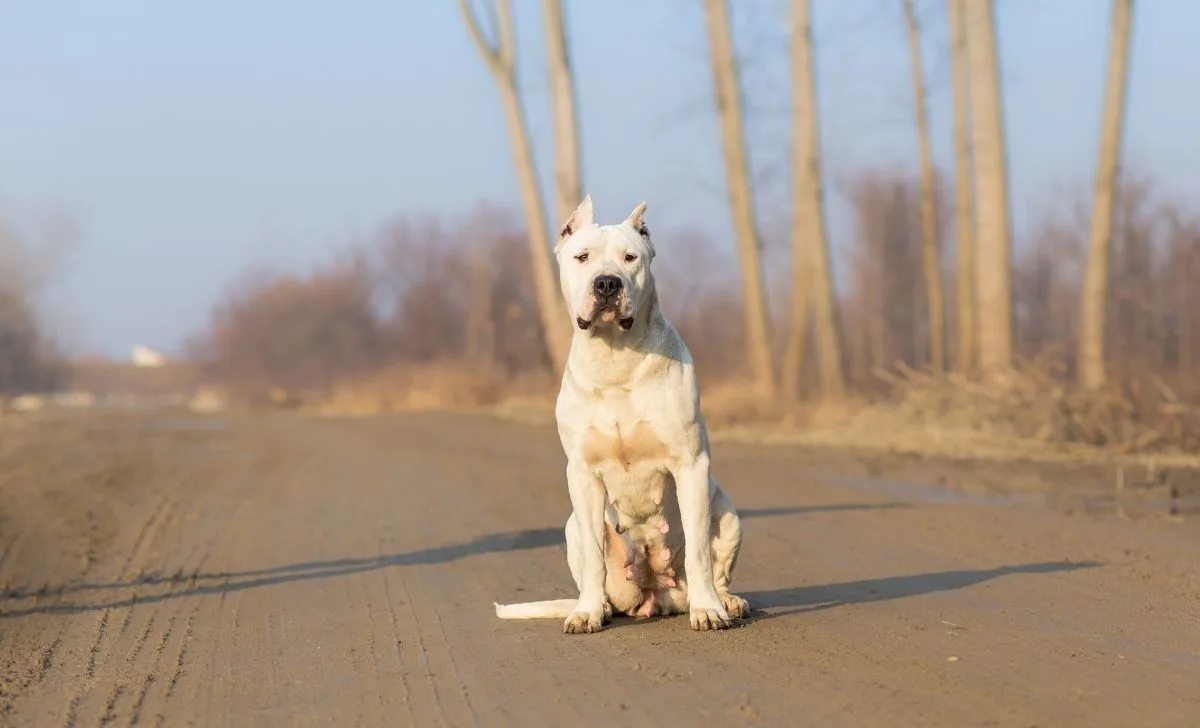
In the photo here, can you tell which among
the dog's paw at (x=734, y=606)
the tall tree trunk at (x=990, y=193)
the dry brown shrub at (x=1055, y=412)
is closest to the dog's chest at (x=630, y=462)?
the dog's paw at (x=734, y=606)

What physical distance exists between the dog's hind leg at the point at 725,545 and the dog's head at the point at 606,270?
3.26 ft

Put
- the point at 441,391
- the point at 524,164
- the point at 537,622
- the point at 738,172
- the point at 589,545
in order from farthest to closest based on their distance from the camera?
the point at 441,391
the point at 524,164
the point at 738,172
the point at 537,622
the point at 589,545

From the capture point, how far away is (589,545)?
6512mm

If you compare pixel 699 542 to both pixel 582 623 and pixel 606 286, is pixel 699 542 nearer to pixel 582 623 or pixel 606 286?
pixel 582 623

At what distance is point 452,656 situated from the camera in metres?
6.18

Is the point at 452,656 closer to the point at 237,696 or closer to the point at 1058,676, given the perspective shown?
the point at 237,696

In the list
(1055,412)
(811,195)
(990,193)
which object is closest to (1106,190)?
(990,193)

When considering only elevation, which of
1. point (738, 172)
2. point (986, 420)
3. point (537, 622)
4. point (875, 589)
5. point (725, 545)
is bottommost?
point (986, 420)

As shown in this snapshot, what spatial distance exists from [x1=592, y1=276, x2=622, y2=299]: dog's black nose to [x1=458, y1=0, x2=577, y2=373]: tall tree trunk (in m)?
22.9

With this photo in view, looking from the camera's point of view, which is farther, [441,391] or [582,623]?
[441,391]

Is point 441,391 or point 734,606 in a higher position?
point 734,606

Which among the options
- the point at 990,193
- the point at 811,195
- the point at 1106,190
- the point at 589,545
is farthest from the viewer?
the point at 811,195

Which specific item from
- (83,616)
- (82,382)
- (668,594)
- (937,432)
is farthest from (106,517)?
(82,382)

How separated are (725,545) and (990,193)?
15547 millimetres
